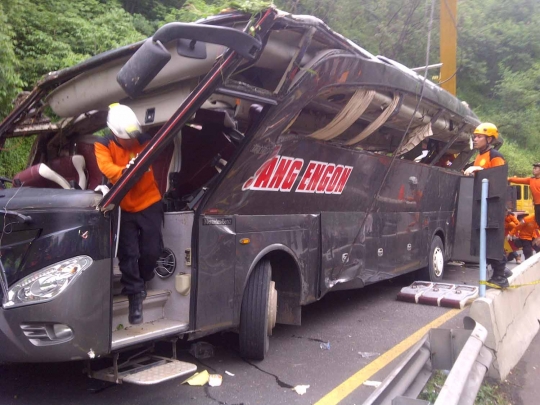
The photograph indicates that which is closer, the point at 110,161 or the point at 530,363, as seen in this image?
the point at 110,161

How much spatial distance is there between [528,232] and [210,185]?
900 cm

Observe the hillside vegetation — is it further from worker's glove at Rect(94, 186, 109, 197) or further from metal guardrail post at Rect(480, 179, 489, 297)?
metal guardrail post at Rect(480, 179, 489, 297)

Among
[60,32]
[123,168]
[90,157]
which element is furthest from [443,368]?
[60,32]

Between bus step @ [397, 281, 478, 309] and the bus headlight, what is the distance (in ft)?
19.2

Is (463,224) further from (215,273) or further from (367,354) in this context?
(215,273)

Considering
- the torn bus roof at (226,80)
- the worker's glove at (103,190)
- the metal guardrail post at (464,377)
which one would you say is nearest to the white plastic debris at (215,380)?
the worker's glove at (103,190)

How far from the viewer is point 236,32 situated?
3.64 m

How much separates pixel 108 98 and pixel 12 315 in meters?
2.25

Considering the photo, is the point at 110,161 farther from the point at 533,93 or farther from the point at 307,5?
the point at 533,93

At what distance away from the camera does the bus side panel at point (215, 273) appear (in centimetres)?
438

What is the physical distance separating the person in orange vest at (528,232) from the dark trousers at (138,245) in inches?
371

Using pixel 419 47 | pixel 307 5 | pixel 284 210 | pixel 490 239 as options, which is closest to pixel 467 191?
pixel 490 239

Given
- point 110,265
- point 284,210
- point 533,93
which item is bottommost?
point 110,265

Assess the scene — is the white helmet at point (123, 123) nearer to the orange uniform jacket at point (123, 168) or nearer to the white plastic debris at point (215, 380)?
the orange uniform jacket at point (123, 168)
